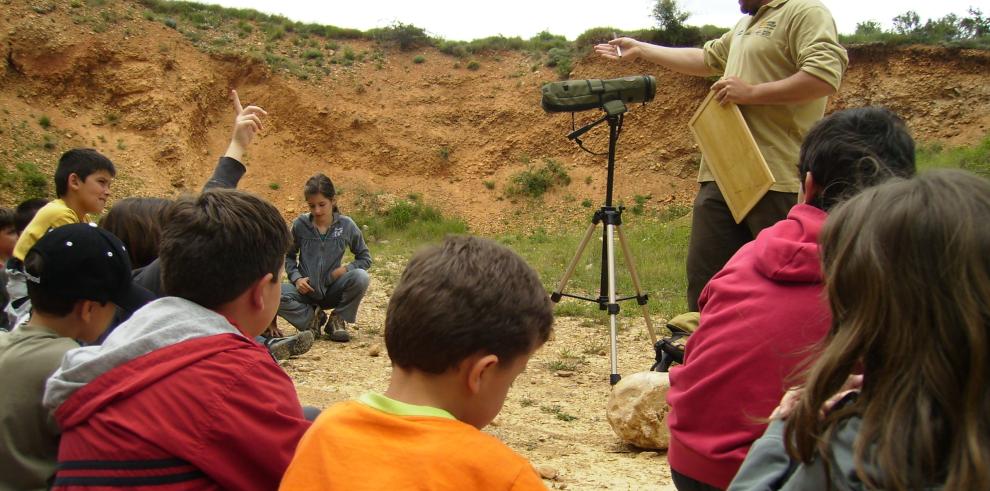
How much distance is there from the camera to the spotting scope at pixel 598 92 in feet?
14.6

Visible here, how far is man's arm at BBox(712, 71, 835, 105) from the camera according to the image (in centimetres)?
314

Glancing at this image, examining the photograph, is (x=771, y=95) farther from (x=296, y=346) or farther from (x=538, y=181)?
(x=538, y=181)

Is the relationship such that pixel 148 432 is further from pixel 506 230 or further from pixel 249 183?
pixel 249 183

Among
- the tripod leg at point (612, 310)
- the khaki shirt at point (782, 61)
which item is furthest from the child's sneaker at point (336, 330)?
the khaki shirt at point (782, 61)

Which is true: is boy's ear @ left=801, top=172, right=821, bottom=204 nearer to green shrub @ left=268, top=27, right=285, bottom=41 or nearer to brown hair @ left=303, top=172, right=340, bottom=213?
brown hair @ left=303, top=172, right=340, bottom=213

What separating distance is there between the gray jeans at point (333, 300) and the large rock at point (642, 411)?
2.83 meters

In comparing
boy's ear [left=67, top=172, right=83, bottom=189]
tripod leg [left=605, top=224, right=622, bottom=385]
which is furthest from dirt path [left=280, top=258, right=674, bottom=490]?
boy's ear [left=67, top=172, right=83, bottom=189]

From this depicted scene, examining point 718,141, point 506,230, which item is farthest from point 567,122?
point 718,141

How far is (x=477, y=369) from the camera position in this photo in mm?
1261

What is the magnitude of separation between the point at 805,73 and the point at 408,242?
41.1 feet

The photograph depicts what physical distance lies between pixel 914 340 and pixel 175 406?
49.1 inches

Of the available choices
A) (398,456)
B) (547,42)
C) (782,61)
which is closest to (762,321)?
(398,456)

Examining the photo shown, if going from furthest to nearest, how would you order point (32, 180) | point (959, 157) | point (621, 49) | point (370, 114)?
point (370, 114) < point (32, 180) < point (959, 157) < point (621, 49)

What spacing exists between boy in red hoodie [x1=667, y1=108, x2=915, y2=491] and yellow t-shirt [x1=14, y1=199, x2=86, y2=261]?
3.11m
